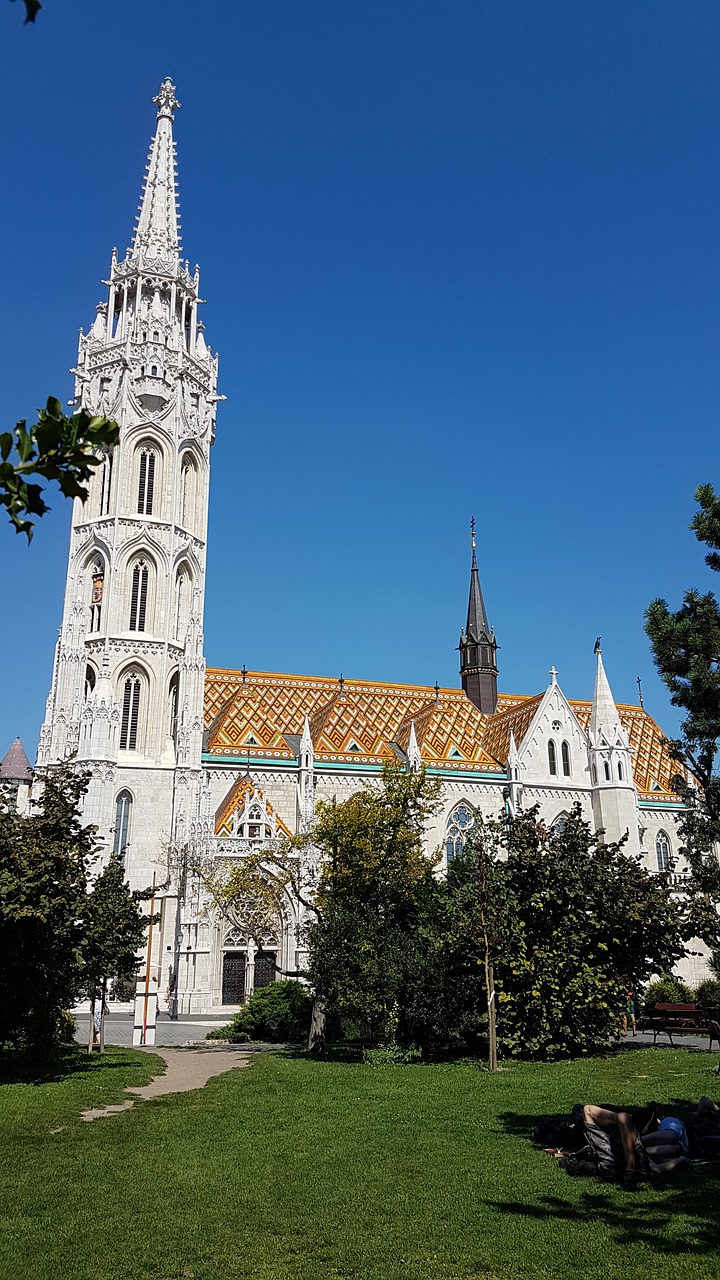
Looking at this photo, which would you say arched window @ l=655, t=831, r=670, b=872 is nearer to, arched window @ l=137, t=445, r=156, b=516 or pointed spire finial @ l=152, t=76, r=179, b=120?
arched window @ l=137, t=445, r=156, b=516

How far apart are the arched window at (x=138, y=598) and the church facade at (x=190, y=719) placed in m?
0.07

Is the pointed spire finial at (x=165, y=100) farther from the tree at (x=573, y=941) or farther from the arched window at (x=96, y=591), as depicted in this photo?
the tree at (x=573, y=941)

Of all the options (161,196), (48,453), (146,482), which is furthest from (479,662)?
(48,453)

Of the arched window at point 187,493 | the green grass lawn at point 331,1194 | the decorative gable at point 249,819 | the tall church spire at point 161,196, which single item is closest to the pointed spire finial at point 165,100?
the tall church spire at point 161,196

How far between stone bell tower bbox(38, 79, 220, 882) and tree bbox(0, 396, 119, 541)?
37.8m

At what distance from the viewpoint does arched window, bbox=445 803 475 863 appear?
47.4 meters

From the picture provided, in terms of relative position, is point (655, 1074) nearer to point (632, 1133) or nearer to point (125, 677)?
point (632, 1133)

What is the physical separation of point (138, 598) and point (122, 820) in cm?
1078

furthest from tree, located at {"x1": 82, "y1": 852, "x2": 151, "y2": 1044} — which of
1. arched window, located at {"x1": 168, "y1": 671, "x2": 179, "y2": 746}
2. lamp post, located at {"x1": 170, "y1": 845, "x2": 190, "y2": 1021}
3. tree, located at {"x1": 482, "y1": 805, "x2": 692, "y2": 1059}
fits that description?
arched window, located at {"x1": 168, "y1": 671, "x2": 179, "y2": 746}

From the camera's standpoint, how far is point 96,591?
4650 cm

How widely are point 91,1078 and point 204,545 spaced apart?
35.1 m

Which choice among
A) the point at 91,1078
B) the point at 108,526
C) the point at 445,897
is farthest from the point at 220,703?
the point at 91,1078

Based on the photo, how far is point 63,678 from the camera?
43750 millimetres

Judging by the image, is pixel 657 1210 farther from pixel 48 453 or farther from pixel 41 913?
pixel 41 913
